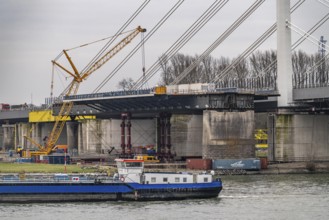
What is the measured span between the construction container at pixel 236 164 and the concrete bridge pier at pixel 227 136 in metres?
3.53

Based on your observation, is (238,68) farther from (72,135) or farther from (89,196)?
(89,196)

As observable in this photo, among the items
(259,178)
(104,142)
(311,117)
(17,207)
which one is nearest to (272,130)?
(311,117)

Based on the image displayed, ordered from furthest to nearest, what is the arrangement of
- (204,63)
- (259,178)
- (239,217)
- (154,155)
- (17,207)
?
1. (204,63)
2. (154,155)
3. (259,178)
4. (17,207)
5. (239,217)

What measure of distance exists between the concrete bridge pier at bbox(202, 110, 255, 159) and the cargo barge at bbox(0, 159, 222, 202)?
42.7m

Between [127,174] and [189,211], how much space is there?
33.0ft

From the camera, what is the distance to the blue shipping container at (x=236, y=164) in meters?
125

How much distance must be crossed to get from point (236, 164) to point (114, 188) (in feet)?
139

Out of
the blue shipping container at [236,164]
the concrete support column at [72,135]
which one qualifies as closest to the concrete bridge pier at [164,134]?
the blue shipping container at [236,164]

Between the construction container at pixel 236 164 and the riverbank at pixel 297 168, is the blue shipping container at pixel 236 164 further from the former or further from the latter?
the riverbank at pixel 297 168

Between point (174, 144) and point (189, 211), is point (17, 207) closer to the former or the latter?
point (189, 211)

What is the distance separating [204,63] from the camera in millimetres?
189500

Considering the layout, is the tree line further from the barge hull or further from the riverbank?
the barge hull

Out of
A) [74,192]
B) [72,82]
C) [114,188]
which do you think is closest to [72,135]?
[72,82]

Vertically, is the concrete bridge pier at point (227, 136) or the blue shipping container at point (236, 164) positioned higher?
the concrete bridge pier at point (227, 136)
